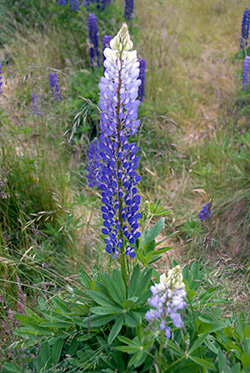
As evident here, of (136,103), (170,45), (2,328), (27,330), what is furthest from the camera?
(170,45)

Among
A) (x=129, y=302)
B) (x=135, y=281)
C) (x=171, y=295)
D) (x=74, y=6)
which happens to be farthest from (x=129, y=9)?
(x=171, y=295)

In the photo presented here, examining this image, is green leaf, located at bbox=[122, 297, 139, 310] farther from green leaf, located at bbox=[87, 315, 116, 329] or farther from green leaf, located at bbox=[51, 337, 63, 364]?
green leaf, located at bbox=[51, 337, 63, 364]

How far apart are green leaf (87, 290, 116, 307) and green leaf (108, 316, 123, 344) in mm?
69

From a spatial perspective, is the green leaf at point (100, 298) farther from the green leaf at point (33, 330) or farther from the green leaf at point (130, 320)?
the green leaf at point (33, 330)

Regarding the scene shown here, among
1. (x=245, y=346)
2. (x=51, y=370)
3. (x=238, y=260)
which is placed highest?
(x=245, y=346)

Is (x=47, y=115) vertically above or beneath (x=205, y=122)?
above

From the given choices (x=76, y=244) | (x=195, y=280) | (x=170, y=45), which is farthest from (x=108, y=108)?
(x=170, y=45)

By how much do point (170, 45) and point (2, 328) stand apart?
15.0 feet

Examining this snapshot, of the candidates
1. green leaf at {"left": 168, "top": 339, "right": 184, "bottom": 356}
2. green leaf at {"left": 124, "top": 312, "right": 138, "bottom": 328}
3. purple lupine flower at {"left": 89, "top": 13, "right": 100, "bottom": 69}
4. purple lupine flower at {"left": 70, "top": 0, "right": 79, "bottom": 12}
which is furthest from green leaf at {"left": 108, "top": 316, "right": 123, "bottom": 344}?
purple lupine flower at {"left": 70, "top": 0, "right": 79, "bottom": 12}

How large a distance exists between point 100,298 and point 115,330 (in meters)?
0.14

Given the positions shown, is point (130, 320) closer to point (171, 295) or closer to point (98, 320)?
point (98, 320)

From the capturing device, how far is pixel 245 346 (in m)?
1.44

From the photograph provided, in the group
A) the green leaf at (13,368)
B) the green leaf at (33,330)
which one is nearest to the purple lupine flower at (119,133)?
the green leaf at (33,330)

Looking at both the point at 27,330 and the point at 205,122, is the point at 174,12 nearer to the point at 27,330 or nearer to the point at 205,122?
the point at 205,122
